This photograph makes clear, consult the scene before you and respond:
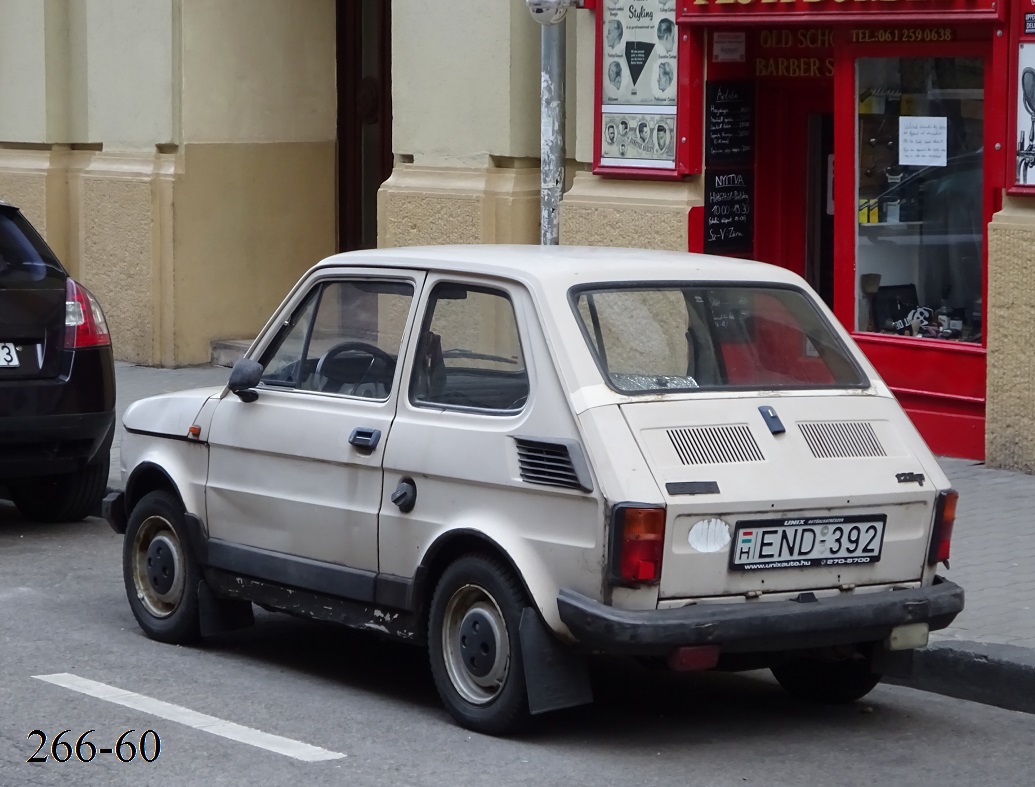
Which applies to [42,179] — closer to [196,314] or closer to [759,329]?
[196,314]

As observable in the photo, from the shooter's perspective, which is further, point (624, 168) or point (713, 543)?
point (624, 168)

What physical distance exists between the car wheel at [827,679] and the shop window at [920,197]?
16.2 feet

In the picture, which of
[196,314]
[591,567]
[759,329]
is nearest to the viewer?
[591,567]

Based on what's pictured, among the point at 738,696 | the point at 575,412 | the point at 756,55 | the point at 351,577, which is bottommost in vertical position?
the point at 738,696

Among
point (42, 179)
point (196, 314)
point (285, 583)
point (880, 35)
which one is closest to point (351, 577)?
point (285, 583)

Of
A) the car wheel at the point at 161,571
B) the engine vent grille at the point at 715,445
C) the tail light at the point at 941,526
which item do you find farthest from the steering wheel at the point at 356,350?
the tail light at the point at 941,526

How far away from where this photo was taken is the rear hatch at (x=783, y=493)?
575 centimetres

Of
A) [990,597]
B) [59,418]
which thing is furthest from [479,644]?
[59,418]

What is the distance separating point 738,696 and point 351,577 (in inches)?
56.6

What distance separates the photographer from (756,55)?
41.7 feet

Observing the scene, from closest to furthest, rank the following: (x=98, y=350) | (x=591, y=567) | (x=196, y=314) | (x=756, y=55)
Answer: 1. (x=591, y=567)
2. (x=98, y=350)
3. (x=756, y=55)
4. (x=196, y=314)

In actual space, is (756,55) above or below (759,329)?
above

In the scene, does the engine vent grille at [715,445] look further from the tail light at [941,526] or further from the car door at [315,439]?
the car door at [315,439]

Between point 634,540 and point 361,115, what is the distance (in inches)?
481
